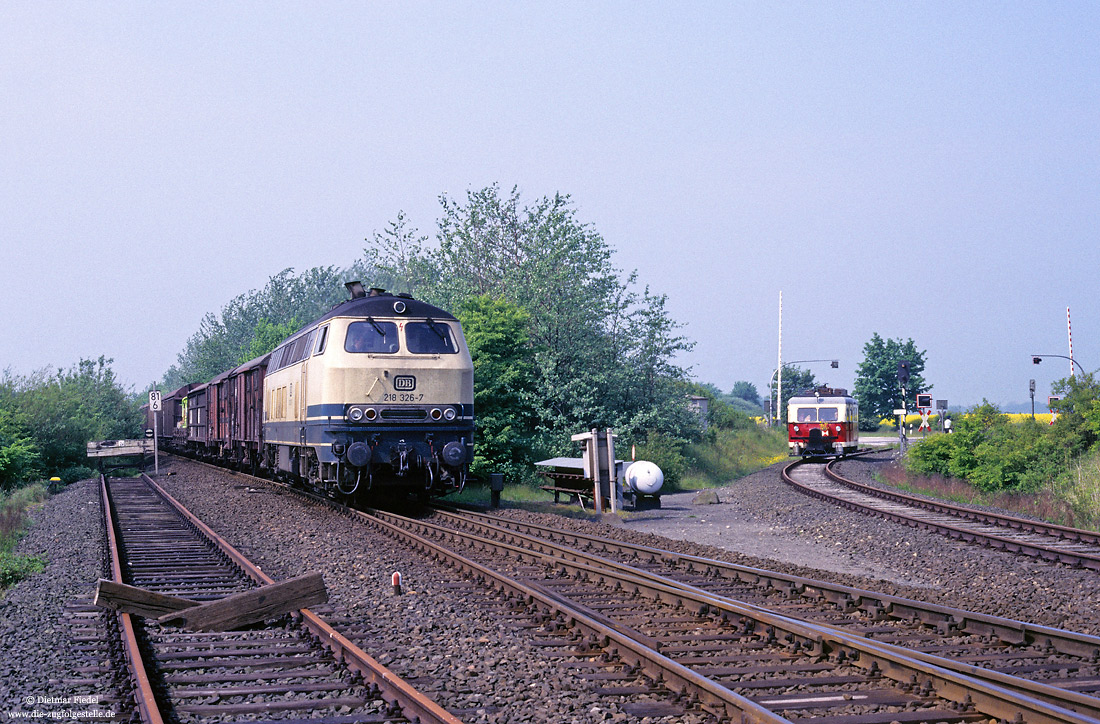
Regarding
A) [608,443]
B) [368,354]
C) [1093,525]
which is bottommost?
[1093,525]

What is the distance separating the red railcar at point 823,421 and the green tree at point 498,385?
51.8ft

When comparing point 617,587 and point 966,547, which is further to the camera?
point 966,547

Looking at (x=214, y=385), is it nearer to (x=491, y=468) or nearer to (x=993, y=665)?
(x=491, y=468)

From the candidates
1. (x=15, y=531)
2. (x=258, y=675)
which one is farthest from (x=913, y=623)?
(x=15, y=531)

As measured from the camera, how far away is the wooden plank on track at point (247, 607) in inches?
298

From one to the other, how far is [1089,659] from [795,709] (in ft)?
7.79

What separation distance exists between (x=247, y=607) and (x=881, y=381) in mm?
83255

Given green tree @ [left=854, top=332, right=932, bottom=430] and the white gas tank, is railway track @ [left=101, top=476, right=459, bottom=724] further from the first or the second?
green tree @ [left=854, top=332, right=932, bottom=430]

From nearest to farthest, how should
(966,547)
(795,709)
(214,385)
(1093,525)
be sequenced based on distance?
(795,709), (966,547), (1093,525), (214,385)

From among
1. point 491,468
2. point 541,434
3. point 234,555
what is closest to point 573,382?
point 541,434

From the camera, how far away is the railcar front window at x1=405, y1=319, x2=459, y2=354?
52.9 feet

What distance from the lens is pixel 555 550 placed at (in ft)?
37.6

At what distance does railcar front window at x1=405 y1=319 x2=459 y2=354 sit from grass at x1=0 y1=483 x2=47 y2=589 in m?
6.46

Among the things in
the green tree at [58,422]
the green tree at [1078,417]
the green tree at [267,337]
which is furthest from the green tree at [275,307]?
the green tree at [1078,417]
